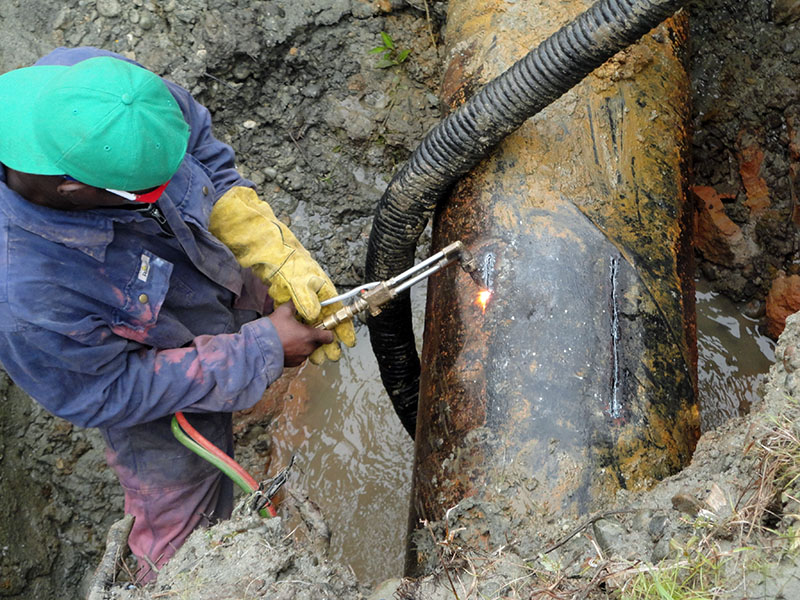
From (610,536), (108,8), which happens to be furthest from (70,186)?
(108,8)

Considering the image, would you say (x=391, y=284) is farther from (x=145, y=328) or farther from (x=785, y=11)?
(x=785, y=11)

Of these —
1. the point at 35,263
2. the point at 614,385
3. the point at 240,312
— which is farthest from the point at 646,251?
the point at 35,263

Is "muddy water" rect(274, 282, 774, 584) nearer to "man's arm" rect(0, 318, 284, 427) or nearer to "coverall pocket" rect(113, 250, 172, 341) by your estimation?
"man's arm" rect(0, 318, 284, 427)

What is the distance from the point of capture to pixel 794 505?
120 centimetres

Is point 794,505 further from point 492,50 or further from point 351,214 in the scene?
point 351,214

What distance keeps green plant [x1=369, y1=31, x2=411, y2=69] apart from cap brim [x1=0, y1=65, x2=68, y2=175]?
2550 mm

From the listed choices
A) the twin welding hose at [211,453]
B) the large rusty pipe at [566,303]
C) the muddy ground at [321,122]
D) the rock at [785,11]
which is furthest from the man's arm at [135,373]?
the rock at [785,11]

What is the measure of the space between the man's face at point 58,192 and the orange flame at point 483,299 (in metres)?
1.06

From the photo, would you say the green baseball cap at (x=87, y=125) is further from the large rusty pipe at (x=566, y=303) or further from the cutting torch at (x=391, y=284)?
the large rusty pipe at (x=566, y=303)

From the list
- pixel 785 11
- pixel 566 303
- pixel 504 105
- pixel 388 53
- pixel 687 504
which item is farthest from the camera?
pixel 388 53

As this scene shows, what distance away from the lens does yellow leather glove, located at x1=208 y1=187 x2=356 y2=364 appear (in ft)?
6.90

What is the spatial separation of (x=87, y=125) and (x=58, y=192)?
212mm

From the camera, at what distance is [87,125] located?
149 centimetres

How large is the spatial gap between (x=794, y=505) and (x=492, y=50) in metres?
1.79
